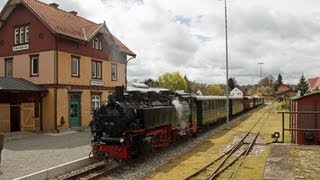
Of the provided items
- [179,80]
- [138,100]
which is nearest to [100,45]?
[138,100]

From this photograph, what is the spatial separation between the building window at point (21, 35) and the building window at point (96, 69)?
5291 millimetres

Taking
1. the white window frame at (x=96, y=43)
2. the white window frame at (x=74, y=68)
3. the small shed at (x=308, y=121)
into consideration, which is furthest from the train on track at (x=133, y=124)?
the white window frame at (x=96, y=43)

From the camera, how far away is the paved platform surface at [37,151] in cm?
1362

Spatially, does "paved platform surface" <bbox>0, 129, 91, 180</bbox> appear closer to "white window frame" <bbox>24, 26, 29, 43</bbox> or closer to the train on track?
the train on track

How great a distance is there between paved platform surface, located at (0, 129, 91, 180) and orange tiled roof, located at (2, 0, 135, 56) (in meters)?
7.48

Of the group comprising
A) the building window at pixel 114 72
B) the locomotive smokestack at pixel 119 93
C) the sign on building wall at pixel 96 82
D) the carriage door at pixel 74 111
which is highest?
the building window at pixel 114 72

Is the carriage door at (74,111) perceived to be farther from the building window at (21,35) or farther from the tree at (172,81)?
the tree at (172,81)

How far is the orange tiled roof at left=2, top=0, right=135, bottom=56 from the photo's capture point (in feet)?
87.6

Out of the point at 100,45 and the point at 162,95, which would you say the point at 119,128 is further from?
the point at 100,45

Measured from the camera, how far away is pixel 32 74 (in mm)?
27625

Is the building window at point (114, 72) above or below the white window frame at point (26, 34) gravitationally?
below

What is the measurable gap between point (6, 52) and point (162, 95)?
52.3ft

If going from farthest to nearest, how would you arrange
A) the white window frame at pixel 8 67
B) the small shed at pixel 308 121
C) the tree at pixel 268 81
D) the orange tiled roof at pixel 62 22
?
1. the tree at pixel 268 81
2. the white window frame at pixel 8 67
3. the orange tiled roof at pixel 62 22
4. the small shed at pixel 308 121

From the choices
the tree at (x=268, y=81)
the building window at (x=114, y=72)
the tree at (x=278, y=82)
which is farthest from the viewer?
the tree at (x=268, y=81)
